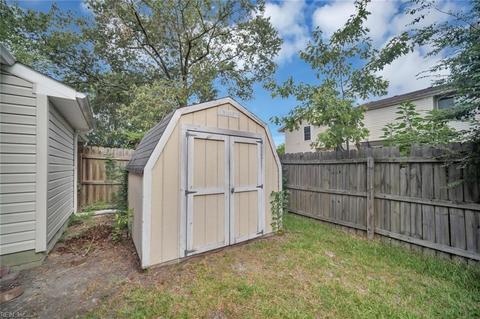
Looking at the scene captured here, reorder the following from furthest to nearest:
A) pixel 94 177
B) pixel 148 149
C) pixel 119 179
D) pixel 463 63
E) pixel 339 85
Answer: pixel 94 177
pixel 119 179
pixel 339 85
pixel 148 149
pixel 463 63

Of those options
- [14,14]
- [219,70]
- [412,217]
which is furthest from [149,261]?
[14,14]

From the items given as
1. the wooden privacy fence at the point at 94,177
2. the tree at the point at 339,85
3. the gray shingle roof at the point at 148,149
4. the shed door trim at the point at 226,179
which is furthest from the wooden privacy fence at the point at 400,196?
the wooden privacy fence at the point at 94,177

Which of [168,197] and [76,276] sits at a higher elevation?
[168,197]

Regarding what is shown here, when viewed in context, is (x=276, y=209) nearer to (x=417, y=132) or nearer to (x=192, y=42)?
(x=417, y=132)

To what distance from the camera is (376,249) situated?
4.19 metres

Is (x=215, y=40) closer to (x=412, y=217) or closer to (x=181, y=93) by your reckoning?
(x=181, y=93)

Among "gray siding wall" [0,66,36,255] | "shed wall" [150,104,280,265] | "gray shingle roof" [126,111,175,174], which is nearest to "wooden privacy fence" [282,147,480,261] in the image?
"shed wall" [150,104,280,265]

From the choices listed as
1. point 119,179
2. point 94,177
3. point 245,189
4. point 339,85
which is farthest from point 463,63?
point 94,177

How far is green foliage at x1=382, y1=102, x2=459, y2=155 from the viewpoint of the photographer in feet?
13.0

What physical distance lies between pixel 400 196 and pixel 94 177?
28.1ft

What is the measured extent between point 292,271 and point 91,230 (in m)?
4.62

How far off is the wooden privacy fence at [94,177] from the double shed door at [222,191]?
469 centimetres

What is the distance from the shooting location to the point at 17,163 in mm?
3494

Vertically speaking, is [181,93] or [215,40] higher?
[215,40]
